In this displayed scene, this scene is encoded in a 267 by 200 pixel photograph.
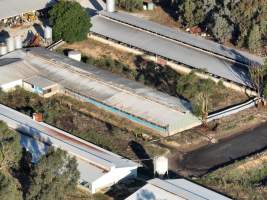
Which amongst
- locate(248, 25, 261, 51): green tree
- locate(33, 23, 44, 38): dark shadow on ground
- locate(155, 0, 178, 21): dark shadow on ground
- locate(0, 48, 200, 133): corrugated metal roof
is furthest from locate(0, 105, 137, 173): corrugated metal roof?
locate(155, 0, 178, 21): dark shadow on ground

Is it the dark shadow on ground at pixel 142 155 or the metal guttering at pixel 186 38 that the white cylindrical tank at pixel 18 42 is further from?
the dark shadow on ground at pixel 142 155

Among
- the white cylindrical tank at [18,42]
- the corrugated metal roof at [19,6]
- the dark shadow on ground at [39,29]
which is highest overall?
the corrugated metal roof at [19,6]

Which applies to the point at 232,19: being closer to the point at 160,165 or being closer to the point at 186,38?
the point at 186,38

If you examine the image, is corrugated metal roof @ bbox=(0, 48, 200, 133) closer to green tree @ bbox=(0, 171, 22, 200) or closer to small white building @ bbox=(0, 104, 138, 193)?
small white building @ bbox=(0, 104, 138, 193)

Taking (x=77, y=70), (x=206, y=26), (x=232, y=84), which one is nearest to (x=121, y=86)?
(x=77, y=70)

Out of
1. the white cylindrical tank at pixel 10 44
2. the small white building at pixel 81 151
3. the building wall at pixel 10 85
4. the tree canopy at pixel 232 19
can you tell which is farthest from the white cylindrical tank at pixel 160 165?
the white cylindrical tank at pixel 10 44
